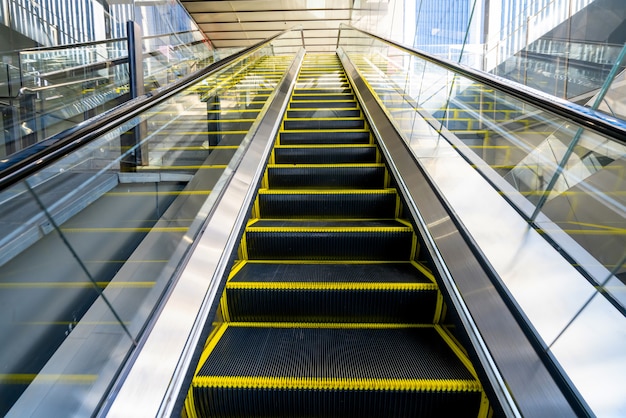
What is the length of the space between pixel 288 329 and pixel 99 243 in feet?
2.78

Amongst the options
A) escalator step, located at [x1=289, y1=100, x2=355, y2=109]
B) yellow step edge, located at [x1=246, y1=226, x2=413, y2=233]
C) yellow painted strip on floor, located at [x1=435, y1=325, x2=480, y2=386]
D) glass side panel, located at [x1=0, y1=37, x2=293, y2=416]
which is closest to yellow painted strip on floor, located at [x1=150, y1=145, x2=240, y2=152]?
glass side panel, located at [x1=0, y1=37, x2=293, y2=416]

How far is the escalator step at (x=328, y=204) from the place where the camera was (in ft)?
9.39

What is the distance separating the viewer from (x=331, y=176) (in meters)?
3.22

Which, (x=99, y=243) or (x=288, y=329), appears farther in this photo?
(x=288, y=329)

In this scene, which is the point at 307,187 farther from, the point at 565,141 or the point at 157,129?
the point at 565,141

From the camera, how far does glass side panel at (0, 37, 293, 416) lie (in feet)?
4.23

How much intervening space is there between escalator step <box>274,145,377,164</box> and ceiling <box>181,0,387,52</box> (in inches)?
516

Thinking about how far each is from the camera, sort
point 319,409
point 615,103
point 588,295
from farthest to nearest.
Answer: point 615,103
point 319,409
point 588,295

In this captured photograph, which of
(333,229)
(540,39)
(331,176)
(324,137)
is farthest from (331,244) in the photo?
(540,39)

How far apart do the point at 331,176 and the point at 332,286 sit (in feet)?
4.30

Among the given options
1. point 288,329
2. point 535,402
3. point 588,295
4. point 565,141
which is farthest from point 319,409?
point 565,141

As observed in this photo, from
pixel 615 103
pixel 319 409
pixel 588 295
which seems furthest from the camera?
pixel 615 103

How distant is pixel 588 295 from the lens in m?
1.44

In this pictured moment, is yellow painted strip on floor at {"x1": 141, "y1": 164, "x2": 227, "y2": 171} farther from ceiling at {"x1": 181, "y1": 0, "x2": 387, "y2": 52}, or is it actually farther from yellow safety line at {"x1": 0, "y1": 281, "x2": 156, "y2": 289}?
ceiling at {"x1": 181, "y1": 0, "x2": 387, "y2": 52}
